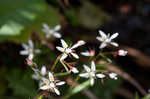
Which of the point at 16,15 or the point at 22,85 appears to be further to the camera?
the point at 22,85

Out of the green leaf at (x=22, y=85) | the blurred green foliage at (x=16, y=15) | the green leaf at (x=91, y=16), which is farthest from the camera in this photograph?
the green leaf at (x=91, y=16)

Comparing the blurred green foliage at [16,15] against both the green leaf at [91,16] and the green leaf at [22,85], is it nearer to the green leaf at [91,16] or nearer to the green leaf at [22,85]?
the green leaf at [22,85]

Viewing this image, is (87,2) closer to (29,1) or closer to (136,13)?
(136,13)

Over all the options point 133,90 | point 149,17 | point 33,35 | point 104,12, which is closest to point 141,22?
point 149,17

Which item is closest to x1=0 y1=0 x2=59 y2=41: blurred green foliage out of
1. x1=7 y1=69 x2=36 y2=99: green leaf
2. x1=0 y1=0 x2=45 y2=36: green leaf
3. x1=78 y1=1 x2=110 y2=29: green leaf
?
x1=0 y1=0 x2=45 y2=36: green leaf

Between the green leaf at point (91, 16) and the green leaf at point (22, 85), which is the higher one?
the green leaf at point (91, 16)

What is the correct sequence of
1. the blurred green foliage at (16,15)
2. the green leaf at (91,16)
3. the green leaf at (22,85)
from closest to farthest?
the blurred green foliage at (16,15) < the green leaf at (22,85) < the green leaf at (91,16)

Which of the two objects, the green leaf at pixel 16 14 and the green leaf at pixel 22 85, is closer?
the green leaf at pixel 16 14

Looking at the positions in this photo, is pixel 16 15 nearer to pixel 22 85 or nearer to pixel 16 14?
pixel 16 14

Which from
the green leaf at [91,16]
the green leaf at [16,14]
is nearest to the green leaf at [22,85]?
the green leaf at [16,14]

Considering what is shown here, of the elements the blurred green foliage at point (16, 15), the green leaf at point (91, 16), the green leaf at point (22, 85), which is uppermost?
the green leaf at point (91, 16)

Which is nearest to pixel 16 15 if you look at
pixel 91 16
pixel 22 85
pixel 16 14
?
pixel 16 14
